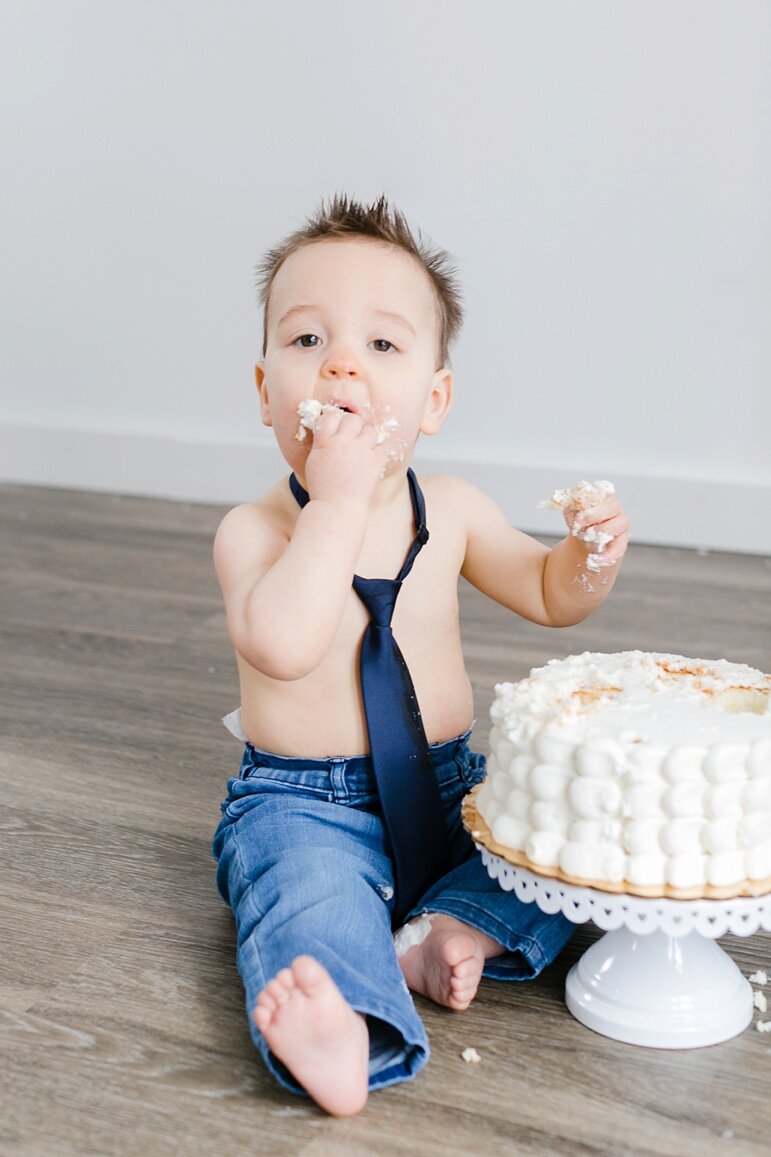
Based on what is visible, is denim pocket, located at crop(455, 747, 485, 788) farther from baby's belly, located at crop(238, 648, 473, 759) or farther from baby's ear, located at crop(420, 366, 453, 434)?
baby's ear, located at crop(420, 366, 453, 434)

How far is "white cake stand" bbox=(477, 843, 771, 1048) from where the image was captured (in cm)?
94

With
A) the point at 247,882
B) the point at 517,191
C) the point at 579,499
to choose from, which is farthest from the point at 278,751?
the point at 517,191

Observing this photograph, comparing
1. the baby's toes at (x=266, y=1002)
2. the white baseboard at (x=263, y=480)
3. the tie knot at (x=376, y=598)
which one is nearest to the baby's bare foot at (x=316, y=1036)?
the baby's toes at (x=266, y=1002)

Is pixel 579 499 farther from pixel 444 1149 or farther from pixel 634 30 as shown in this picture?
pixel 634 30

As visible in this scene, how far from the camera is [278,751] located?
115 cm

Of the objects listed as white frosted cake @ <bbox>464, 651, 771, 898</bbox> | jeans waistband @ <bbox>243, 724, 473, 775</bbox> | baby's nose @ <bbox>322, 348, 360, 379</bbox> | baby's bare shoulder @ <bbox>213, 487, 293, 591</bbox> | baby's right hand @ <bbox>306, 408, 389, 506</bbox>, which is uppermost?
baby's nose @ <bbox>322, 348, 360, 379</bbox>

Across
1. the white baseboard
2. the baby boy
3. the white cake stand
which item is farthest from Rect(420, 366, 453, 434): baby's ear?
the white baseboard

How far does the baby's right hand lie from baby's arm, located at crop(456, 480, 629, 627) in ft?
0.65

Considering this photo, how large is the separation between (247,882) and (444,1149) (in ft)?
0.96

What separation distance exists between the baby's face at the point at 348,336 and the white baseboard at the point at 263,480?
1600mm

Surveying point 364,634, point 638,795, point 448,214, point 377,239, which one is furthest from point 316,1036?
point 448,214

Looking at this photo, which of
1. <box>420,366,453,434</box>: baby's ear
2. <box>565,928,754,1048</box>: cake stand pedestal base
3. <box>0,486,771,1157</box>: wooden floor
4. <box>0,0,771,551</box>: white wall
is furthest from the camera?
<box>0,0,771,551</box>: white wall

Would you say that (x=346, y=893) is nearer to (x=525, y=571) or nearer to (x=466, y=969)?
(x=466, y=969)

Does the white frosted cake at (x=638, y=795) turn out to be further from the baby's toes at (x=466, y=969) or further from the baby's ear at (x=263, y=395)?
the baby's ear at (x=263, y=395)
